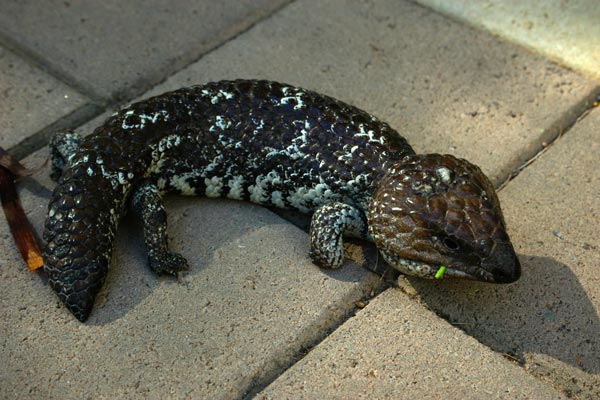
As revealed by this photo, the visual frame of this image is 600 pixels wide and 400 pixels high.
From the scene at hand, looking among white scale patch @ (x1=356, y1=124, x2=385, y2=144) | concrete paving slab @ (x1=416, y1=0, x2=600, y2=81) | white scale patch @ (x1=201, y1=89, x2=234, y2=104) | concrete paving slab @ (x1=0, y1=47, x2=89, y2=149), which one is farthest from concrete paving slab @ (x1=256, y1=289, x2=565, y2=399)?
concrete paving slab @ (x1=416, y1=0, x2=600, y2=81)

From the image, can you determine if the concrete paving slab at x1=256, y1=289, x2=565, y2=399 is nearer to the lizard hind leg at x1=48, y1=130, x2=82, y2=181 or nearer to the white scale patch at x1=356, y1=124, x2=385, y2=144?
the white scale patch at x1=356, y1=124, x2=385, y2=144

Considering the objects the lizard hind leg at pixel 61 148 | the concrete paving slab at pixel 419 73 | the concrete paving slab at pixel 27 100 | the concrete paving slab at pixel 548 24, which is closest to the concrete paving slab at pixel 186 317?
the lizard hind leg at pixel 61 148

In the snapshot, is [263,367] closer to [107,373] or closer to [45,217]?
[107,373]

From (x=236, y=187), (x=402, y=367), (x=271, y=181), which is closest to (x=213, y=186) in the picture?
(x=236, y=187)

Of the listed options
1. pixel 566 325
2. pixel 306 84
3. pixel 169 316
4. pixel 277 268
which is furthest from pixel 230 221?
pixel 566 325

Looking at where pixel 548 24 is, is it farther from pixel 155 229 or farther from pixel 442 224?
pixel 155 229

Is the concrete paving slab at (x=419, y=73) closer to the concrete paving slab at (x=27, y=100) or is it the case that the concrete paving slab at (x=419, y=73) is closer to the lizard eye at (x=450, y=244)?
the concrete paving slab at (x=27, y=100)
